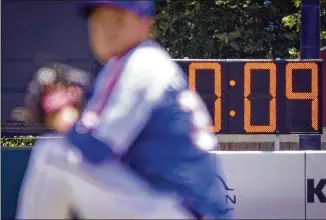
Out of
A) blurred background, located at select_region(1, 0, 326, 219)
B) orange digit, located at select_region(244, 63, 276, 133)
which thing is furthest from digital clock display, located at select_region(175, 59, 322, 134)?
blurred background, located at select_region(1, 0, 326, 219)

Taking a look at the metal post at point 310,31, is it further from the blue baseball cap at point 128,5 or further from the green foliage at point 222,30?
the blue baseball cap at point 128,5

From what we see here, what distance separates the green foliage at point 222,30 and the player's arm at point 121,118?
16937 mm

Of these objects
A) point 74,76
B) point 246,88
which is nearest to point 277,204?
point 246,88

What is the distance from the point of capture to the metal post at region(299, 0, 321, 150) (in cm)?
1004

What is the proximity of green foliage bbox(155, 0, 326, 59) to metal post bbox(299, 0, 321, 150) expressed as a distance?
324 inches

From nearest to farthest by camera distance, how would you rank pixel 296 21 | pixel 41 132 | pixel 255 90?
pixel 41 132 < pixel 255 90 < pixel 296 21

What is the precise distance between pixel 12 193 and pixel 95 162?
23.3ft

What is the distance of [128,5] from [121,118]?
272 millimetres

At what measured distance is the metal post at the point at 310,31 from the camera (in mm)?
10039

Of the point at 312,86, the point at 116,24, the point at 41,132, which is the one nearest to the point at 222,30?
the point at 312,86

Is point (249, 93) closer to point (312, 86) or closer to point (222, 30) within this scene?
point (312, 86)

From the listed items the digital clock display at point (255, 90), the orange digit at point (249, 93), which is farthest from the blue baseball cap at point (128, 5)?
the orange digit at point (249, 93)

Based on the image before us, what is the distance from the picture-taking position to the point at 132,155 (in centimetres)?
169

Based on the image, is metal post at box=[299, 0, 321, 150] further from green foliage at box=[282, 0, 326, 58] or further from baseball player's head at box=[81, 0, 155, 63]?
baseball player's head at box=[81, 0, 155, 63]
